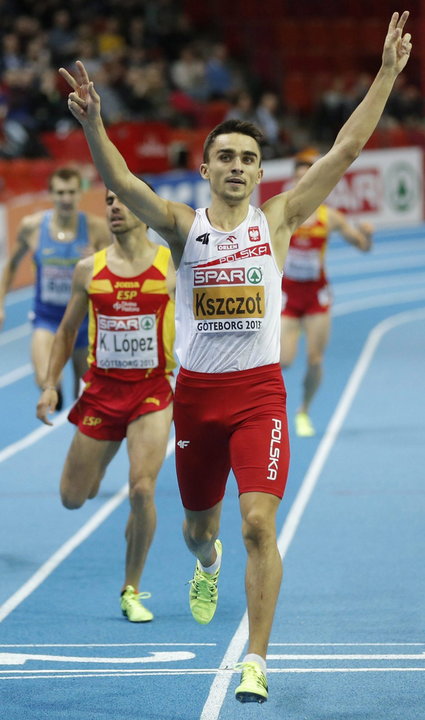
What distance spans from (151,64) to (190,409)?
66.6ft

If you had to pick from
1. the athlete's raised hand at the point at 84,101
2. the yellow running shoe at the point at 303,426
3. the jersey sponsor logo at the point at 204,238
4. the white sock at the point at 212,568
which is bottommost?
the yellow running shoe at the point at 303,426

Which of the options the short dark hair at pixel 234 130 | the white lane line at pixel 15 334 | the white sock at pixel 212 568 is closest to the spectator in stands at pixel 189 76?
the white lane line at pixel 15 334

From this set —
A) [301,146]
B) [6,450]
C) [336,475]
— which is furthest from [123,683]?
[301,146]

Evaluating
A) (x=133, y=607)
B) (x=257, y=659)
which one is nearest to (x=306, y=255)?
(x=133, y=607)

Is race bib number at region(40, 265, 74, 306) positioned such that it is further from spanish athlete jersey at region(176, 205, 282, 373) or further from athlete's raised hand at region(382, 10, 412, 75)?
athlete's raised hand at region(382, 10, 412, 75)

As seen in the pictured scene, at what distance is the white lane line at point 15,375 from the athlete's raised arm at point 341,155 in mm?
9177

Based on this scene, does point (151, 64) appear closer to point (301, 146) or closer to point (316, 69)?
point (301, 146)

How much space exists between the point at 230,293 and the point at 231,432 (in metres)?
0.59

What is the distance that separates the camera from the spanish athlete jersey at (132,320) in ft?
24.3

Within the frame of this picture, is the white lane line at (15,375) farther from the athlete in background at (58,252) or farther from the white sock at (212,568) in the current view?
the white sock at (212,568)

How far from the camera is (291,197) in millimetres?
5980

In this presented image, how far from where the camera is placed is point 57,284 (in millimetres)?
10516

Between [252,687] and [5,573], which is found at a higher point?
[252,687]

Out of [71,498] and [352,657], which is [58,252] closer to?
[71,498]
